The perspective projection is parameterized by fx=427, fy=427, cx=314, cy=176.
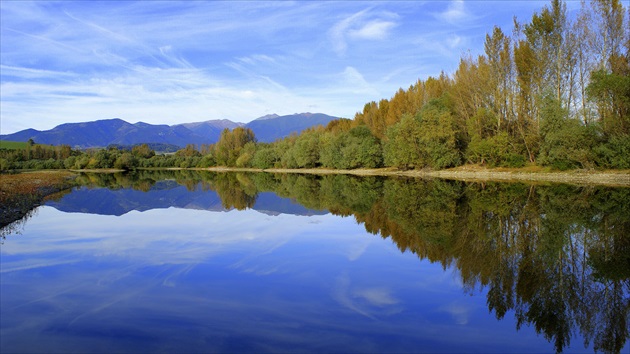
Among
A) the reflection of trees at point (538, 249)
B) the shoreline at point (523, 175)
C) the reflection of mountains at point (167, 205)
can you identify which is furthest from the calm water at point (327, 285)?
the shoreline at point (523, 175)

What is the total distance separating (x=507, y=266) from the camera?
10.3 meters

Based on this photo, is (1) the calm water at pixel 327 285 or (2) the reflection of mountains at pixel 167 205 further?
(2) the reflection of mountains at pixel 167 205

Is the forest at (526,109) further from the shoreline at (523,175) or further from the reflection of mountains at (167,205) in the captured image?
the reflection of mountains at (167,205)

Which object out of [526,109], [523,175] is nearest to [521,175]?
[523,175]

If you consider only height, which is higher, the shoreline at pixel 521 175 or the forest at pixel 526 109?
the forest at pixel 526 109

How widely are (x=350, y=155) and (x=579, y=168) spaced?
3302cm

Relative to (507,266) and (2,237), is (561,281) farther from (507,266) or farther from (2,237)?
(2,237)

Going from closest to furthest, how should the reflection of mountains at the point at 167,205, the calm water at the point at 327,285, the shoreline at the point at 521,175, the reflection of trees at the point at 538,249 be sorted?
the calm water at the point at 327,285 → the reflection of trees at the point at 538,249 → the reflection of mountains at the point at 167,205 → the shoreline at the point at 521,175

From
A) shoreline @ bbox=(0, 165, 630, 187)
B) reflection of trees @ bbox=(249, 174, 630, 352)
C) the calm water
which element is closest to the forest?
shoreline @ bbox=(0, 165, 630, 187)

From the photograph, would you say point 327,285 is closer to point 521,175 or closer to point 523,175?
point 523,175

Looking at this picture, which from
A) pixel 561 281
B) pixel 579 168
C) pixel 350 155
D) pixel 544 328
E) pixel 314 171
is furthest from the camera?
pixel 314 171

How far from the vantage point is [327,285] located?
9.49 m

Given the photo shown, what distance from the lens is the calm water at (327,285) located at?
6617 millimetres

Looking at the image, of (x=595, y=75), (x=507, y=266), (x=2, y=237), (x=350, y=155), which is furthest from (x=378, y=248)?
(x=350, y=155)
